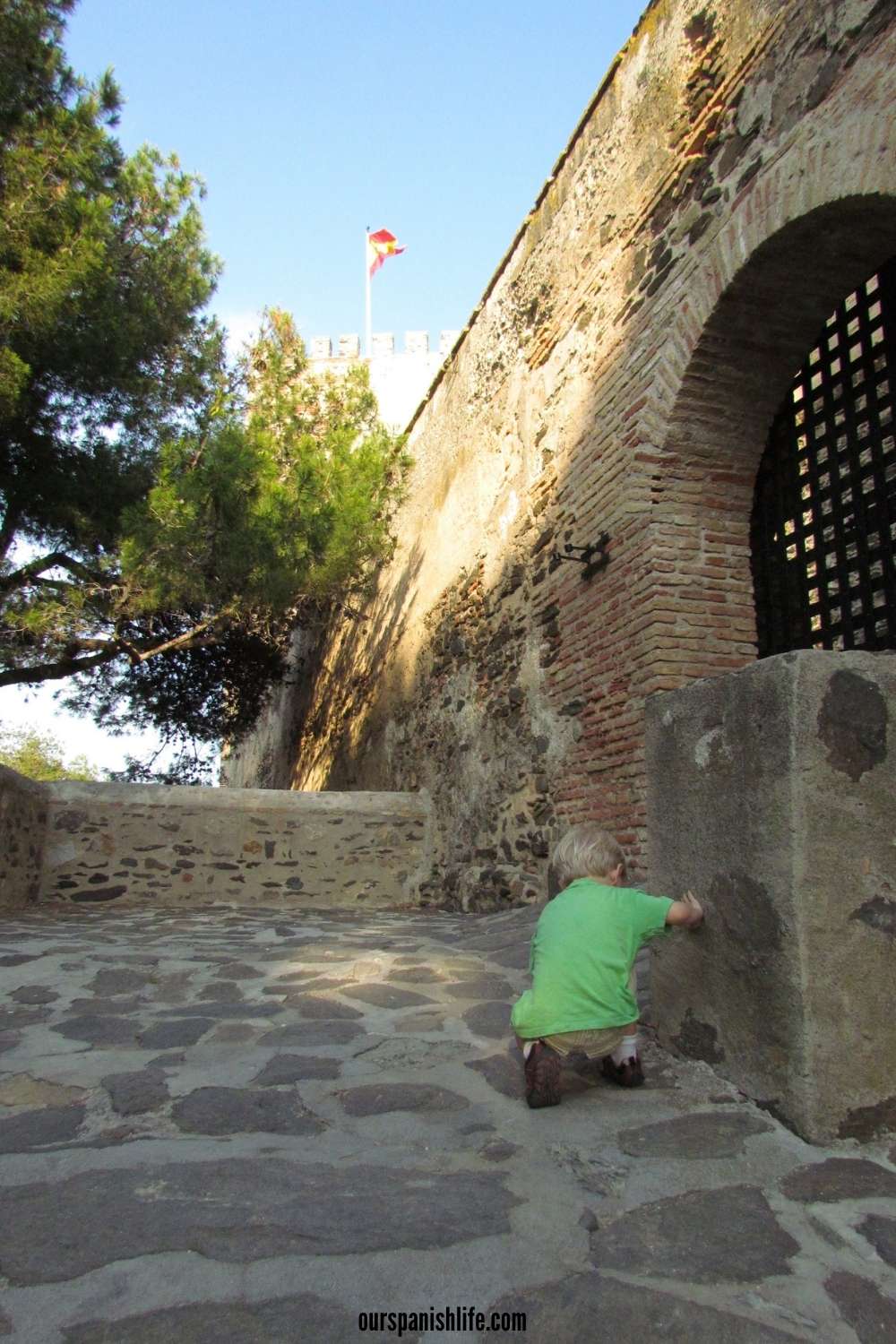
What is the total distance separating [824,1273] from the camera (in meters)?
1.38

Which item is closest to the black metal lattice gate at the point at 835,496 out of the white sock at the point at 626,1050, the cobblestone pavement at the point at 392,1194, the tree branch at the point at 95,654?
the white sock at the point at 626,1050

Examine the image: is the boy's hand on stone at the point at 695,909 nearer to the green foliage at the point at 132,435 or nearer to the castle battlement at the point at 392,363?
the green foliage at the point at 132,435

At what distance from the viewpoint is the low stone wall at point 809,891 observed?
182 cm

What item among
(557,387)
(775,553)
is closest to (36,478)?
(557,387)

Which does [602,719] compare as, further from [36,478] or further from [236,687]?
[236,687]

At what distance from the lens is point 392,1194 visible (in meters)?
1.62

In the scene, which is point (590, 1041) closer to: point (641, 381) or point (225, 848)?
point (641, 381)

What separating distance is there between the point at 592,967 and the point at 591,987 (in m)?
0.05

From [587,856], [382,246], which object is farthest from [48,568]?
[382,246]

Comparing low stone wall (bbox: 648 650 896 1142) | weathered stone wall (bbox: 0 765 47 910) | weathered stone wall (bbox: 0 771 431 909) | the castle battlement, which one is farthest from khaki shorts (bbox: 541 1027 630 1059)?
the castle battlement

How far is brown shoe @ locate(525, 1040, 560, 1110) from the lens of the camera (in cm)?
A: 208

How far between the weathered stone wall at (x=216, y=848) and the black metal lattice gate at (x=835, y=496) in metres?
3.85

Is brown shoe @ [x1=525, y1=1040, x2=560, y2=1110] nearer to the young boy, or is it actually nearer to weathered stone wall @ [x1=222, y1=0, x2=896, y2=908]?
the young boy

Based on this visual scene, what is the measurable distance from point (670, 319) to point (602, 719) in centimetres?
212
